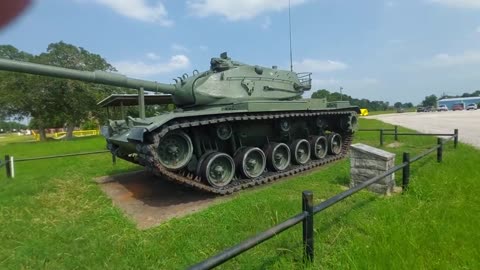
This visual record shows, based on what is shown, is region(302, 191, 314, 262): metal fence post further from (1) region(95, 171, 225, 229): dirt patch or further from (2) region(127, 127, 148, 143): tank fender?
(2) region(127, 127, 148, 143): tank fender

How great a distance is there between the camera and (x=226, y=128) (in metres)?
7.47

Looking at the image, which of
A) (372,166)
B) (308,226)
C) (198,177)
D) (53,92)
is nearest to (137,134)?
(198,177)

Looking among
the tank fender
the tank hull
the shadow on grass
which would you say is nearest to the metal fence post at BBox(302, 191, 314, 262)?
the shadow on grass

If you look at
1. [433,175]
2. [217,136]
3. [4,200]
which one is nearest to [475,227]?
[433,175]

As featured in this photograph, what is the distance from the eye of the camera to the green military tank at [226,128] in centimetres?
641

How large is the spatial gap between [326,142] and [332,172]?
79.6 inches

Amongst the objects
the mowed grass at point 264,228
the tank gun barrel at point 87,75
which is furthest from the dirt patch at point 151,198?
the tank gun barrel at point 87,75

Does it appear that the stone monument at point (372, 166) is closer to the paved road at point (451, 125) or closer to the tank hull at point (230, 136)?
the tank hull at point (230, 136)

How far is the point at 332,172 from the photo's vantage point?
8.48m

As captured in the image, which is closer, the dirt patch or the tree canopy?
the dirt patch

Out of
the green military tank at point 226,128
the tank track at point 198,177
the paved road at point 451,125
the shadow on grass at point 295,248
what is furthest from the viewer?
the paved road at point 451,125

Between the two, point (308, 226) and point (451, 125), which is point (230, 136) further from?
point (451, 125)

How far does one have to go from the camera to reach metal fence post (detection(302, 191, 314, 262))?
3.42 meters

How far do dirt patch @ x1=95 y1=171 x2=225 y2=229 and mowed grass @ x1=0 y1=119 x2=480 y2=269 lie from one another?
0.30 meters
